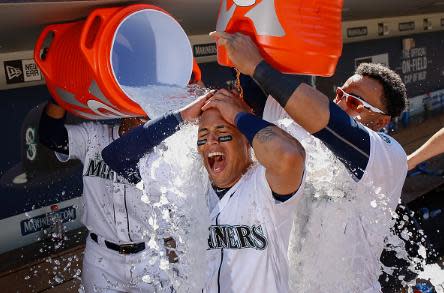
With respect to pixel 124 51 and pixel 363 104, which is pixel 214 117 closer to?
pixel 363 104

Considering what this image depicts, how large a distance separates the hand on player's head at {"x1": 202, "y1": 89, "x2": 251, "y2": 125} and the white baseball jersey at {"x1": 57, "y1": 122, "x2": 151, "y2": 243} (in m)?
1.06

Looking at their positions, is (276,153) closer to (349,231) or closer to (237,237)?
(237,237)

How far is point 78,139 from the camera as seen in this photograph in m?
2.97

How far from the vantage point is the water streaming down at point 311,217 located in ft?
6.94

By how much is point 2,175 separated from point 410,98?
6277 millimetres

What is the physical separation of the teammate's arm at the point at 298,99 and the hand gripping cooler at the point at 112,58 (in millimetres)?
655

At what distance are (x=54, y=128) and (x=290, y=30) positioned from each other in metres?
1.55

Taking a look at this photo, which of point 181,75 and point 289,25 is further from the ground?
point 289,25

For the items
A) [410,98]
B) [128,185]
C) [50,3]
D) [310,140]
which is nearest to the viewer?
[50,3]

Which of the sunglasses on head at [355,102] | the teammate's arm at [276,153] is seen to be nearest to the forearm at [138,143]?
the teammate's arm at [276,153]

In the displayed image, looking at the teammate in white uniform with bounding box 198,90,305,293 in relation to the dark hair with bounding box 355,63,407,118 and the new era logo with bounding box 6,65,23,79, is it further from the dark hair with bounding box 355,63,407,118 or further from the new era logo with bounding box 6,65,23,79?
the new era logo with bounding box 6,65,23,79

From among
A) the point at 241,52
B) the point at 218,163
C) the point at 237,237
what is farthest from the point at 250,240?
the point at 241,52

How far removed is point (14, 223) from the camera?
3.74 metres

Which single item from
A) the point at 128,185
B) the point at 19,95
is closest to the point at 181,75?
the point at 128,185
